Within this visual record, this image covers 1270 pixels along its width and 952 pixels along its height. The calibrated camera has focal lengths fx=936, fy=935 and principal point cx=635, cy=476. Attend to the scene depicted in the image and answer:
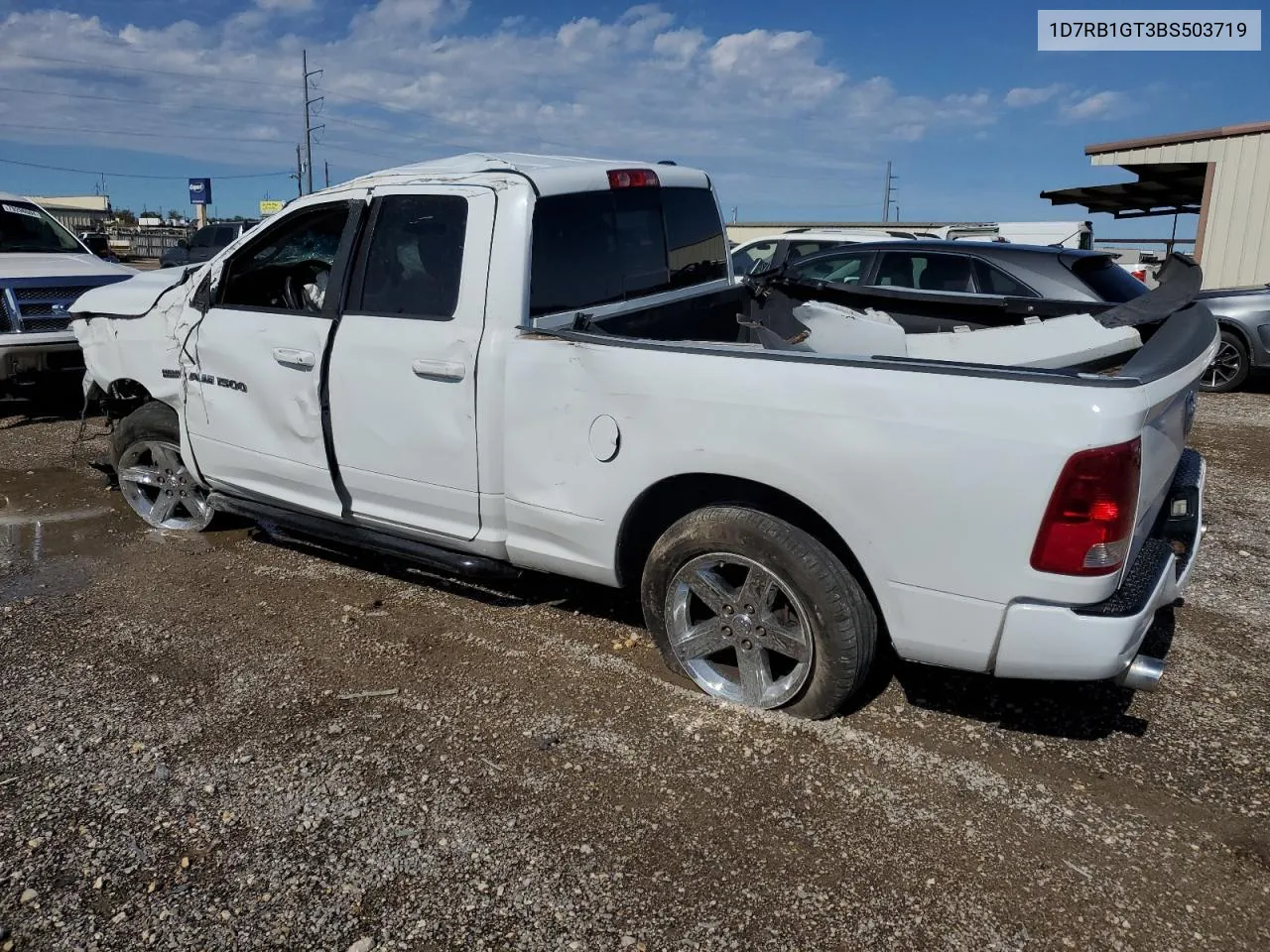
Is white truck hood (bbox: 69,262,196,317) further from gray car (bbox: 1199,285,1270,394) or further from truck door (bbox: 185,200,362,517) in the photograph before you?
gray car (bbox: 1199,285,1270,394)

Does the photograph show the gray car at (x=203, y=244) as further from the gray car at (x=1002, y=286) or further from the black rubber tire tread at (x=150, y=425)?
the black rubber tire tread at (x=150, y=425)

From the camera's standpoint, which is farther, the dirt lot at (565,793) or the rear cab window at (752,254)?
the rear cab window at (752,254)

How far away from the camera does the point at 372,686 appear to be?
371 centimetres

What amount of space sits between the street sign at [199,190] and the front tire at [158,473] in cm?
3882

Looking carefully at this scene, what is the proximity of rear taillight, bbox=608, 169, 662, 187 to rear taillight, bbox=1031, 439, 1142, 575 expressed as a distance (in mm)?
2426

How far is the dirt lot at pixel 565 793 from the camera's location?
8.13 feet

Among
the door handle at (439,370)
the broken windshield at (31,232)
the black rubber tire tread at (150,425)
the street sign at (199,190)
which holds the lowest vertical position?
the black rubber tire tread at (150,425)

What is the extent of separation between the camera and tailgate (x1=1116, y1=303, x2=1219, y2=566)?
2660 millimetres

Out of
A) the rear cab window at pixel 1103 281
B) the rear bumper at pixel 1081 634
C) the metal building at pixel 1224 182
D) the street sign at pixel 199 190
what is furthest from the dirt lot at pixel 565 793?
the street sign at pixel 199 190

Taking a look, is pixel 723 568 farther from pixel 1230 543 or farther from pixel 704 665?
pixel 1230 543

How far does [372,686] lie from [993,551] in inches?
94.2

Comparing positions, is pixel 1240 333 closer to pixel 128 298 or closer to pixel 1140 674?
pixel 1140 674

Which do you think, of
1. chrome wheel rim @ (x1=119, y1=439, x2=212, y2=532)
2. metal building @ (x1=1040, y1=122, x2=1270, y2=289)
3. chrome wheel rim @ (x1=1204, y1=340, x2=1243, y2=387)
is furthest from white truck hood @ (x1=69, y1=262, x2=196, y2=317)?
metal building @ (x1=1040, y1=122, x2=1270, y2=289)

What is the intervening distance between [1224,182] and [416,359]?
15159 millimetres
